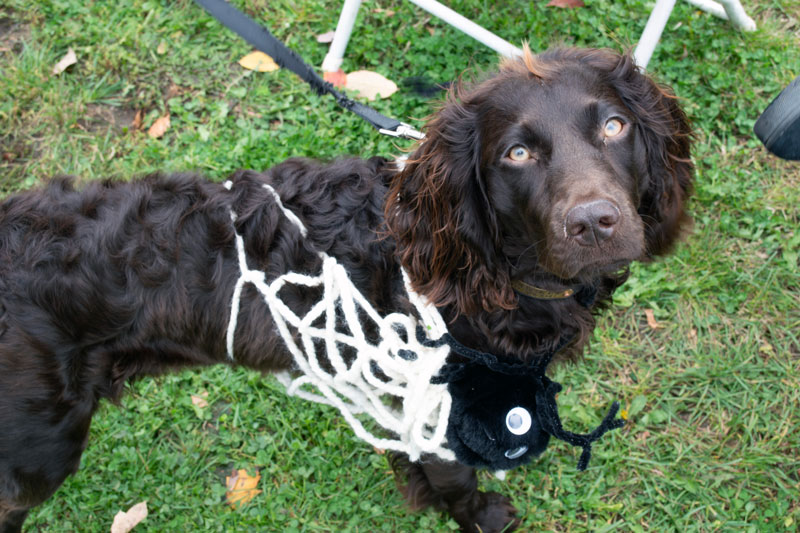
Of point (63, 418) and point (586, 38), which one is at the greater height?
point (586, 38)

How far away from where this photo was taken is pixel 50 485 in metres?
2.47

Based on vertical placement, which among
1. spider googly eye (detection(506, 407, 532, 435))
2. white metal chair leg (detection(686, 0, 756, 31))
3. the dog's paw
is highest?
white metal chair leg (detection(686, 0, 756, 31))

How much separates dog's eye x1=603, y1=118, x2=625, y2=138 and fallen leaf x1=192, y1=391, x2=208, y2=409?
7.40 feet

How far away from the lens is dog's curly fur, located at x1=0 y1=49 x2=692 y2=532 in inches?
79.9

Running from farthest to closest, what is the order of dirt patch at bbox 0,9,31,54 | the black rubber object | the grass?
dirt patch at bbox 0,9,31,54
the grass
the black rubber object

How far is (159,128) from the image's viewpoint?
3988 millimetres

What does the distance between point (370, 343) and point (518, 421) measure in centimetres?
56

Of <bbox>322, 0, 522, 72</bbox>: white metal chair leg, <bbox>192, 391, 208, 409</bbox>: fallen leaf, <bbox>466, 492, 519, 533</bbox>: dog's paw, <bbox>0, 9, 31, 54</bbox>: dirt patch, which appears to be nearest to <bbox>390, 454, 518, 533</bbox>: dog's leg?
<bbox>466, 492, 519, 533</bbox>: dog's paw

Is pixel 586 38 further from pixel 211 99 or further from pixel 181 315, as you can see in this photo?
pixel 181 315

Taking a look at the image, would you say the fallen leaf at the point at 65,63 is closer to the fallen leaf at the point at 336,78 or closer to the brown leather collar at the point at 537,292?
the fallen leaf at the point at 336,78

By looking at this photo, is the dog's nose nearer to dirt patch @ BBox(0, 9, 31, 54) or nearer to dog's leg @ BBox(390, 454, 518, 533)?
dog's leg @ BBox(390, 454, 518, 533)

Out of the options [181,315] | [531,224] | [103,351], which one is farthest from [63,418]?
[531,224]

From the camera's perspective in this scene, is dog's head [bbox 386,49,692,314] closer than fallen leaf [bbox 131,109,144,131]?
Yes

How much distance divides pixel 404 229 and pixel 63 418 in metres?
1.29
